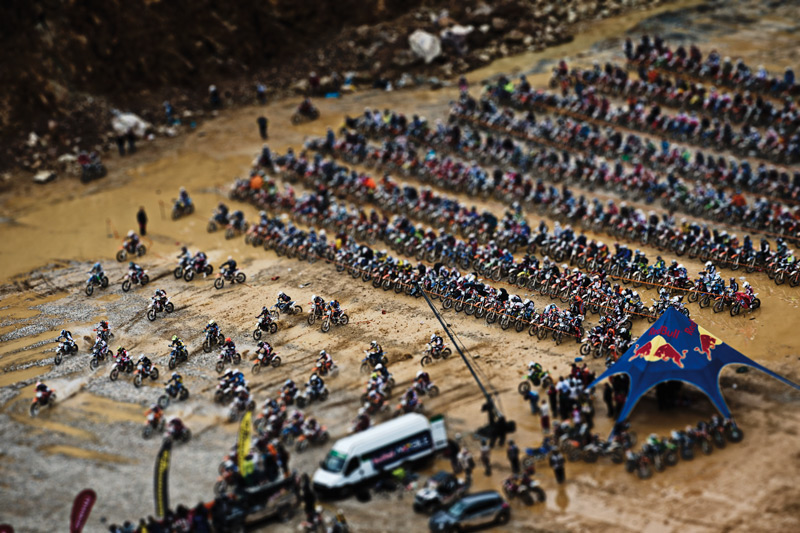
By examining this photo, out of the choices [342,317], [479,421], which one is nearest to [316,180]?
[342,317]

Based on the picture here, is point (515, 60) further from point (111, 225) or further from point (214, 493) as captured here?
point (214, 493)

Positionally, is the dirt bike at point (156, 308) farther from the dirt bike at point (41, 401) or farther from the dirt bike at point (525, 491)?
the dirt bike at point (525, 491)

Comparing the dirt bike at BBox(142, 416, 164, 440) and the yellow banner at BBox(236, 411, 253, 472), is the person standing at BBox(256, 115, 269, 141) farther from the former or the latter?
the yellow banner at BBox(236, 411, 253, 472)

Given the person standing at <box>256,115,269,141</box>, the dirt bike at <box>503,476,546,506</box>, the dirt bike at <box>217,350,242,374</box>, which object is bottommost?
the dirt bike at <box>503,476,546,506</box>

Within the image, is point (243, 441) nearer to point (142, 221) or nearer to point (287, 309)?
point (287, 309)

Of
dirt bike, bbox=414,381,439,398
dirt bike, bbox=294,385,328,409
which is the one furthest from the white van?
dirt bike, bbox=294,385,328,409
